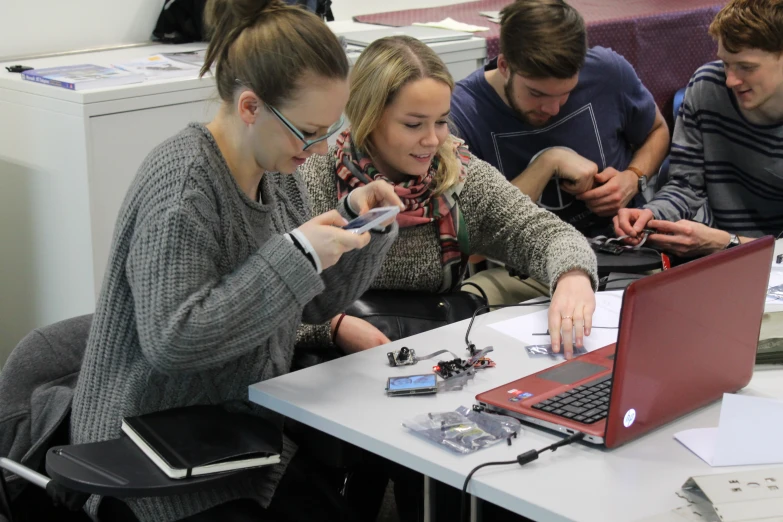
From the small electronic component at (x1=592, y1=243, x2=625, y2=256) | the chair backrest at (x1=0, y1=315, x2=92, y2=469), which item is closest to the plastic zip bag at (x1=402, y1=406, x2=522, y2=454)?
the chair backrest at (x1=0, y1=315, x2=92, y2=469)

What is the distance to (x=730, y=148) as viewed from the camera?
9.00 ft

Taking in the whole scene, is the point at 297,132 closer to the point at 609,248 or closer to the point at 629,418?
the point at 629,418

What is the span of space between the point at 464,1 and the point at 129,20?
1.71m

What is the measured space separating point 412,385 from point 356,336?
38 cm

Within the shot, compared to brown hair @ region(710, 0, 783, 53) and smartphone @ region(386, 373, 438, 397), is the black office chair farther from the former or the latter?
brown hair @ region(710, 0, 783, 53)

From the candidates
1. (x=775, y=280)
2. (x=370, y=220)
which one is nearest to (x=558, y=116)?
(x=775, y=280)

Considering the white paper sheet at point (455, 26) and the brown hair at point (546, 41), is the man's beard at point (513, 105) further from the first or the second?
the white paper sheet at point (455, 26)

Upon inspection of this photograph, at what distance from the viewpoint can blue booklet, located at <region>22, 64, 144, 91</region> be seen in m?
2.50

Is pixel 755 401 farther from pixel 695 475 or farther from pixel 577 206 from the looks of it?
pixel 577 206

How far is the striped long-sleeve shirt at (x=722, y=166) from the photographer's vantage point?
268 centimetres

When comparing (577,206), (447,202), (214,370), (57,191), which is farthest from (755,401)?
(57,191)

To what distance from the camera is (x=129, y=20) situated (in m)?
3.21

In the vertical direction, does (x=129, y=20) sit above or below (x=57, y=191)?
above

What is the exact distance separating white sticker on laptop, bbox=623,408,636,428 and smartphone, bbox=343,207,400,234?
502 mm
